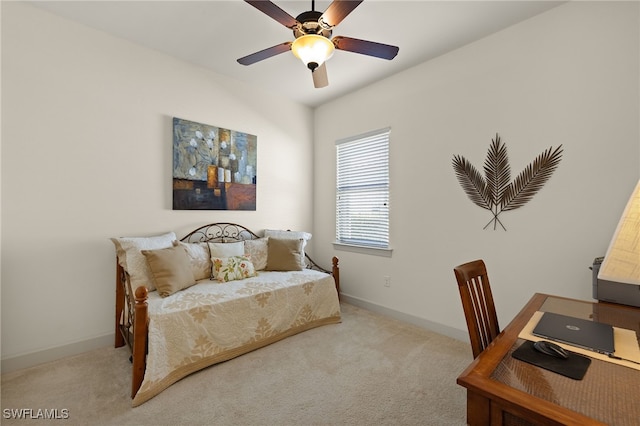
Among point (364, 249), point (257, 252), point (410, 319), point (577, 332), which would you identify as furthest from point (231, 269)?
point (577, 332)

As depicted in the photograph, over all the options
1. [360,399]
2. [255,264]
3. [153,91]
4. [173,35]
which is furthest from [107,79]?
[360,399]

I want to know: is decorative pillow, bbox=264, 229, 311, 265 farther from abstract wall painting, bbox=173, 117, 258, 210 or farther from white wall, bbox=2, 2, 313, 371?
white wall, bbox=2, 2, 313, 371

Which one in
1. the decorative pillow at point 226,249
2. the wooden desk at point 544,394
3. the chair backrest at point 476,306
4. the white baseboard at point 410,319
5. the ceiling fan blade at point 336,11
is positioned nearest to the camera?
the wooden desk at point 544,394

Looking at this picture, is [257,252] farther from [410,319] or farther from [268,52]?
[268,52]

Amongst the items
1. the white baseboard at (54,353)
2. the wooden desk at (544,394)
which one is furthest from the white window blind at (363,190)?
the white baseboard at (54,353)

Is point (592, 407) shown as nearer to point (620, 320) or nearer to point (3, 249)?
point (620, 320)

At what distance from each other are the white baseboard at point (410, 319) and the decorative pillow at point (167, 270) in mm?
2089

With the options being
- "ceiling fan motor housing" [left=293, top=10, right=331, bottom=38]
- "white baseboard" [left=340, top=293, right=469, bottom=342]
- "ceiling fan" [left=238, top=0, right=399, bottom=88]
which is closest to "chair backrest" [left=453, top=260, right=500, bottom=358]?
"white baseboard" [left=340, top=293, right=469, bottom=342]

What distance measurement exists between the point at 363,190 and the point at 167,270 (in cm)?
237

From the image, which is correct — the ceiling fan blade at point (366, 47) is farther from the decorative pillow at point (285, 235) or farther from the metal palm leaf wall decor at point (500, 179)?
the decorative pillow at point (285, 235)

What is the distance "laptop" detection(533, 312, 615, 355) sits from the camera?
3.48 feet

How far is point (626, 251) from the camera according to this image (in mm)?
805

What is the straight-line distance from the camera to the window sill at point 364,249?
3428 mm

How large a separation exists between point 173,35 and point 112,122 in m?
0.97
